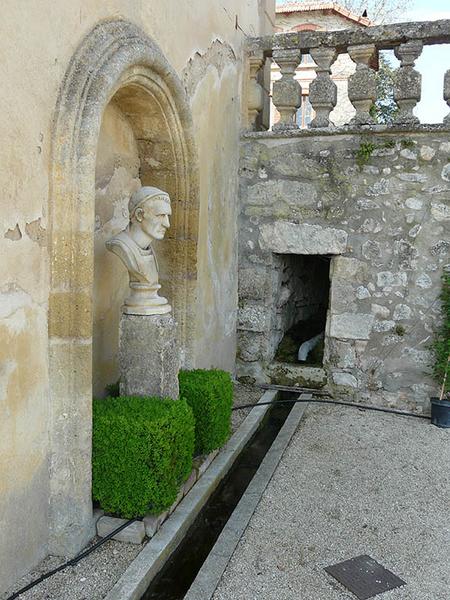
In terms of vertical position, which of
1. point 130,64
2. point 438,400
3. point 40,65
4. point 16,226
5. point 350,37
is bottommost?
point 438,400

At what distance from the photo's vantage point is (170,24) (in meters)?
3.89

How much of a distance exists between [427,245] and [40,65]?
12.5ft

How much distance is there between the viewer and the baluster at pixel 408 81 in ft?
16.7

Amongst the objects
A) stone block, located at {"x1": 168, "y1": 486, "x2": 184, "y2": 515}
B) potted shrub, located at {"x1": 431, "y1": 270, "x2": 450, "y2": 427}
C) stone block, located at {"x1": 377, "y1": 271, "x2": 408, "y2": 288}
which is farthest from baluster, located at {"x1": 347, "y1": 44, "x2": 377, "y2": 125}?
stone block, located at {"x1": 168, "y1": 486, "x2": 184, "y2": 515}

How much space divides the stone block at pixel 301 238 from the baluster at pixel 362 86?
1.06m

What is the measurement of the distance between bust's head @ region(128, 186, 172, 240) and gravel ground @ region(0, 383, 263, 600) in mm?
1792

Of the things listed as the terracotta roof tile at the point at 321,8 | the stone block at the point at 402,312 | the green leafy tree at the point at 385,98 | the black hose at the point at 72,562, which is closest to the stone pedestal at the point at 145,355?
the black hose at the point at 72,562

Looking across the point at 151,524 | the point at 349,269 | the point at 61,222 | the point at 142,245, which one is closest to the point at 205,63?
the point at 142,245

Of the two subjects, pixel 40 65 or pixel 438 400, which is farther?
pixel 438 400

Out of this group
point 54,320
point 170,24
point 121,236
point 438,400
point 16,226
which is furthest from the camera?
point 438,400

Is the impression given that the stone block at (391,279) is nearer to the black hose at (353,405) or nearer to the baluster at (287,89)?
the black hose at (353,405)

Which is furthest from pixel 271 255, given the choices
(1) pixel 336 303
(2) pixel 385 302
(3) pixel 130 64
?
(3) pixel 130 64

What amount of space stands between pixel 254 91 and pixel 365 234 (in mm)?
1895

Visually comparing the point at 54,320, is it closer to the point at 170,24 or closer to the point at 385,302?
the point at 170,24
